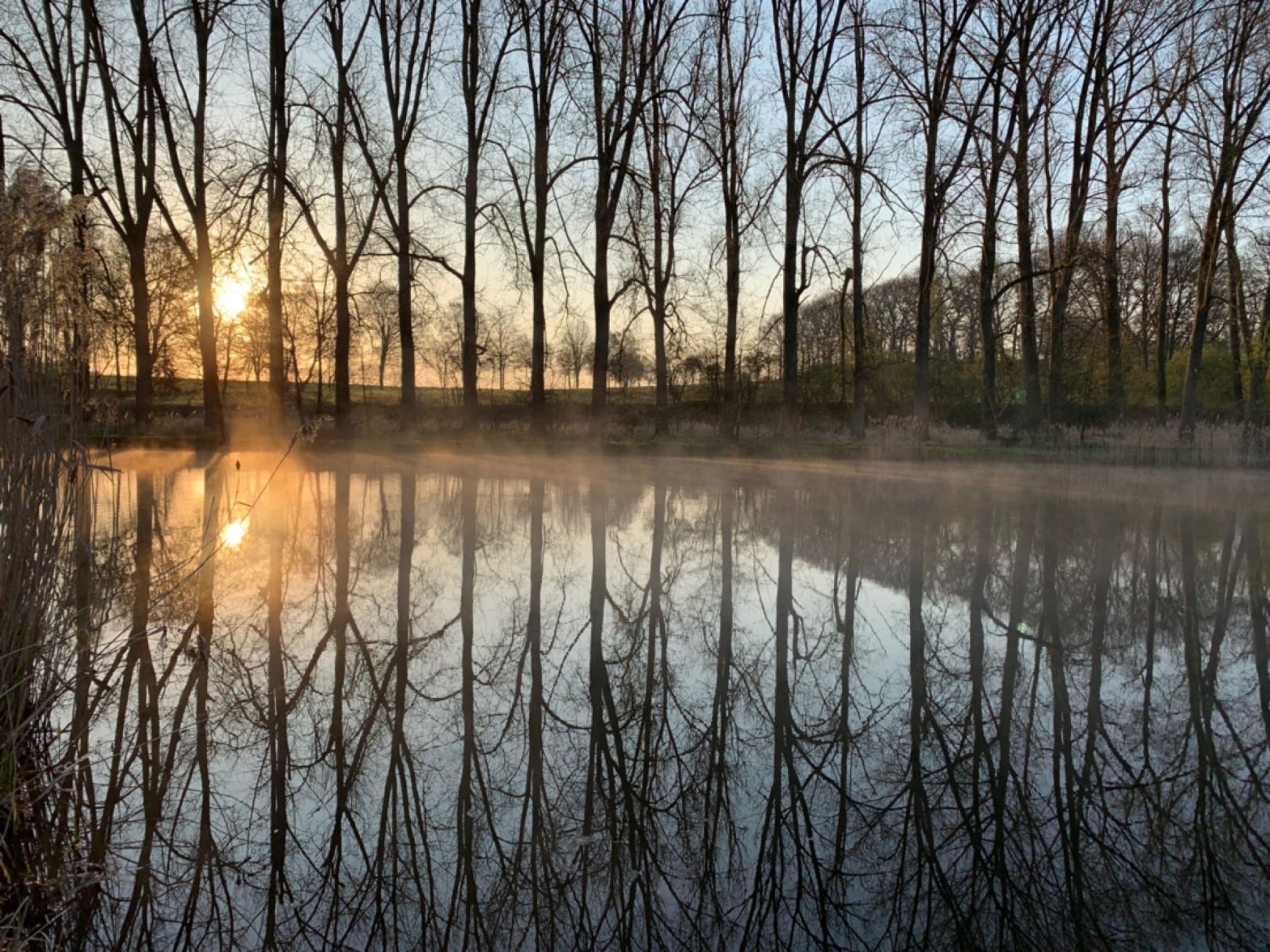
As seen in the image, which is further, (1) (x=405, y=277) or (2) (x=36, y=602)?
(1) (x=405, y=277)

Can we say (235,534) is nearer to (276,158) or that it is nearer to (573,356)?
(276,158)

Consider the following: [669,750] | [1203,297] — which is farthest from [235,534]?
[1203,297]

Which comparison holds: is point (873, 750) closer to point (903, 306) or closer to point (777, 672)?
point (777, 672)

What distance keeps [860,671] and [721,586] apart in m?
1.91

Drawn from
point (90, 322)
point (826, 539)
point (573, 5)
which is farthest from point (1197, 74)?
point (90, 322)

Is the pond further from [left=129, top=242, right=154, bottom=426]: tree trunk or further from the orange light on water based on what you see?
[left=129, top=242, right=154, bottom=426]: tree trunk

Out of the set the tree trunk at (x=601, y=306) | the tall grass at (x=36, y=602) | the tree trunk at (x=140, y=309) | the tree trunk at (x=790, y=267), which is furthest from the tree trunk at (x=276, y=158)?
the tall grass at (x=36, y=602)

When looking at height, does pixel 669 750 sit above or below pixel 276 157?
below

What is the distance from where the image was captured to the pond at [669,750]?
7.28 ft

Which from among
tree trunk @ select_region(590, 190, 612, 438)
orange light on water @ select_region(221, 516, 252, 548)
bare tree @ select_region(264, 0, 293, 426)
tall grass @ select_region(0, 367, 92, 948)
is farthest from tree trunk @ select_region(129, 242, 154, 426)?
tall grass @ select_region(0, 367, 92, 948)

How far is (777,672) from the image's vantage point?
4082 millimetres

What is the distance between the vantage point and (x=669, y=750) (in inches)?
124

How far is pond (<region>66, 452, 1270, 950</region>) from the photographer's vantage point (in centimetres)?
222

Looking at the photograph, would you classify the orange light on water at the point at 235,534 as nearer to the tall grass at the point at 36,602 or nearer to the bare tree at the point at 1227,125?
the tall grass at the point at 36,602
